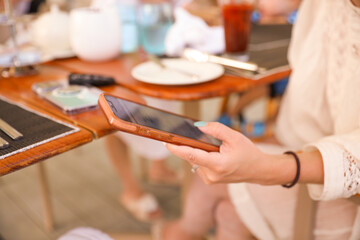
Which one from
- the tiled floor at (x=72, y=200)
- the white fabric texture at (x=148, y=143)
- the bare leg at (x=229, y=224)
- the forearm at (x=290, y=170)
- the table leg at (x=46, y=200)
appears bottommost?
the tiled floor at (x=72, y=200)

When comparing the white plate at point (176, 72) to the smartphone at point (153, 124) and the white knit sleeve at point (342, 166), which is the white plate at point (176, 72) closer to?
the smartphone at point (153, 124)

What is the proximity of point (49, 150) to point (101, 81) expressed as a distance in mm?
332

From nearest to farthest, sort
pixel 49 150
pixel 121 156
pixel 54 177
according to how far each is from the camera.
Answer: pixel 49 150, pixel 121 156, pixel 54 177

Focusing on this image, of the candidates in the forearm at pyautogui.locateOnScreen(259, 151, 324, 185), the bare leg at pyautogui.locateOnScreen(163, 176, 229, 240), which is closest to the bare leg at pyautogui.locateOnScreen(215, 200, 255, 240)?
the bare leg at pyautogui.locateOnScreen(163, 176, 229, 240)

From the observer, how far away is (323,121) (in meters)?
0.82

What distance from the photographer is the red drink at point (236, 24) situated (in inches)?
39.6

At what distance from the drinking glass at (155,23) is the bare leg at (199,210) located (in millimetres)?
485

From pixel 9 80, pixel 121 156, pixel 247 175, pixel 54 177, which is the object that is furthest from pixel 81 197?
pixel 247 175

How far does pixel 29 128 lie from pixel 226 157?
0.35m

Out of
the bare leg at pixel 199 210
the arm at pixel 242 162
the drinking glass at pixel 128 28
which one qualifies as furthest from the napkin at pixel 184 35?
the arm at pixel 242 162

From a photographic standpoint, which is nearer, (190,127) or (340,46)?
(190,127)

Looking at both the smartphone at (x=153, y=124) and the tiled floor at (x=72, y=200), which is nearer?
the smartphone at (x=153, y=124)

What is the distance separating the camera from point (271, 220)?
0.77 meters

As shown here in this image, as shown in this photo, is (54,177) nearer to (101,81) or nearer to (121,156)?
Result: (121,156)
